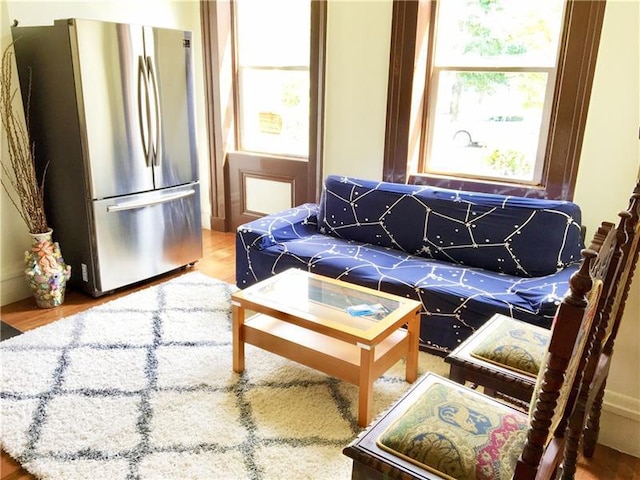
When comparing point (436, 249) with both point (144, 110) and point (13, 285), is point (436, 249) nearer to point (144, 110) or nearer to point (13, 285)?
point (144, 110)

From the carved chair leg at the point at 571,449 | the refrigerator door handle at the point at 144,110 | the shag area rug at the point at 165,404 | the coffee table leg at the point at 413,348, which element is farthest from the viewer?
the refrigerator door handle at the point at 144,110

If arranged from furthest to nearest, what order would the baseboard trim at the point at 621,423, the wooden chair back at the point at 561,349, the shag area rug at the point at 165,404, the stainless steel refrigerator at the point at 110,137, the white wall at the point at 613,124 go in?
the stainless steel refrigerator at the point at 110,137 < the white wall at the point at 613,124 < the baseboard trim at the point at 621,423 < the shag area rug at the point at 165,404 < the wooden chair back at the point at 561,349

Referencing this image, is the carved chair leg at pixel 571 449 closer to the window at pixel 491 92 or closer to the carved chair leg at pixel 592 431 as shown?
the carved chair leg at pixel 592 431

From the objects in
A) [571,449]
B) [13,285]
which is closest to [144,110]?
[13,285]

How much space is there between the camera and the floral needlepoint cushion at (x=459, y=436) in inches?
48.8

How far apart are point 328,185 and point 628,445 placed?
2210mm

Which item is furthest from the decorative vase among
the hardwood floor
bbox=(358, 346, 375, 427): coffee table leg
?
bbox=(358, 346, 375, 427): coffee table leg

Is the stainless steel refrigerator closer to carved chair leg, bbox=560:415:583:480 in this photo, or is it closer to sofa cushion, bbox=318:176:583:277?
sofa cushion, bbox=318:176:583:277

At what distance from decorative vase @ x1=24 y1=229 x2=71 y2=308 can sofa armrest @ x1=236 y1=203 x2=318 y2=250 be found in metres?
1.15

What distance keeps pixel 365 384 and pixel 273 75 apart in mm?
3020

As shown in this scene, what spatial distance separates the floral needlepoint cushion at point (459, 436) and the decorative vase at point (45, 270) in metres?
2.56

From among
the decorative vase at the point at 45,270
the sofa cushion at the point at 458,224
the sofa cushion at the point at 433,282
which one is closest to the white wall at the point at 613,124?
the sofa cushion at the point at 458,224

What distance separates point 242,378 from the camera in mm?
2402

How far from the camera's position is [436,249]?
2971 millimetres
